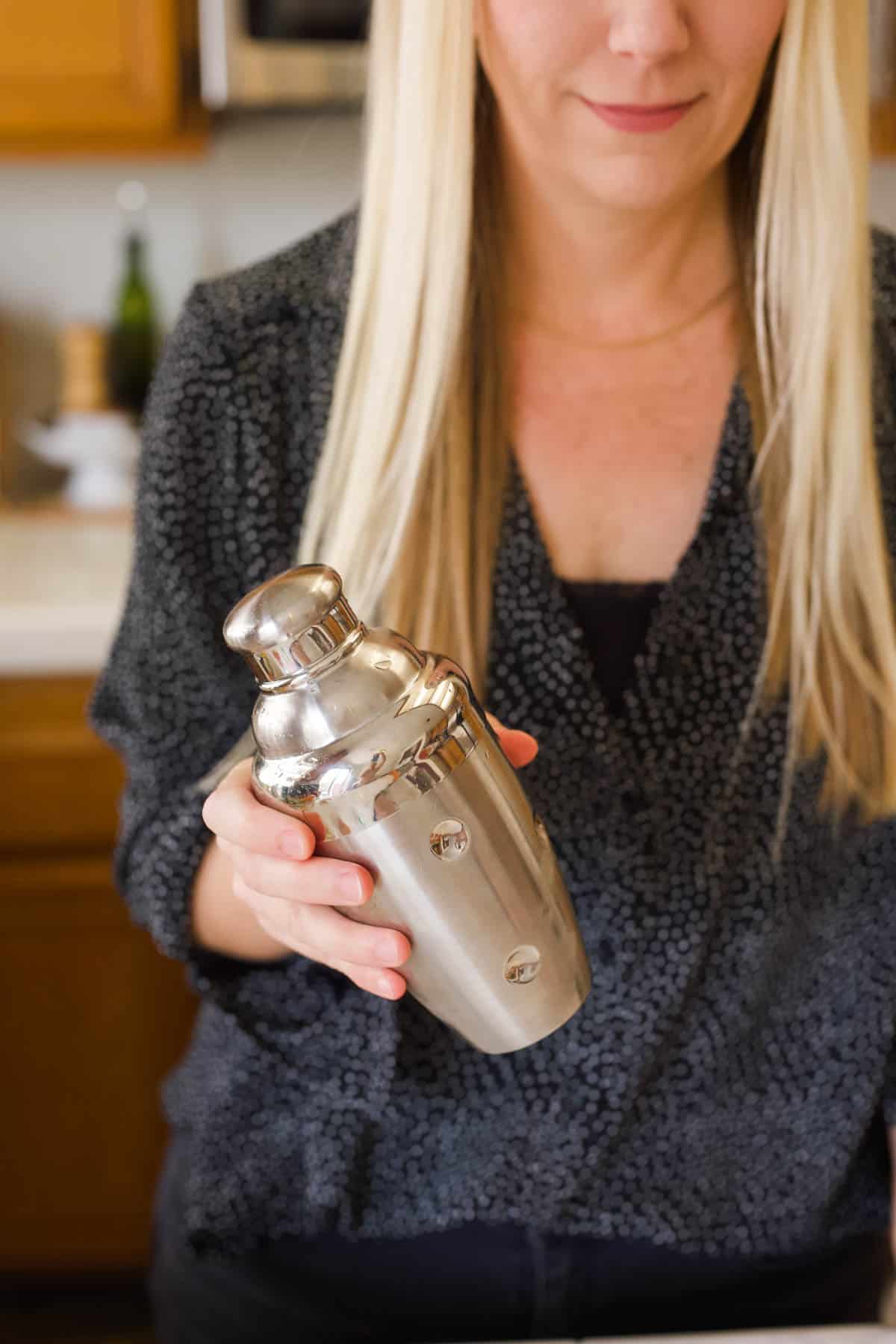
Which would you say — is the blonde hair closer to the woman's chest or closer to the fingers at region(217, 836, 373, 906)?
the woman's chest

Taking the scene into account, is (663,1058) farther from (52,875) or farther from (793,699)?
(52,875)

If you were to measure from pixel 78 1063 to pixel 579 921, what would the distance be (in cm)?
117

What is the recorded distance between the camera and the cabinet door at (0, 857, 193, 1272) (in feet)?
5.65

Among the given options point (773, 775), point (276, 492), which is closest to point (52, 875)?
point (276, 492)

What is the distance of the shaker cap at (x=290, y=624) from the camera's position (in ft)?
1.53

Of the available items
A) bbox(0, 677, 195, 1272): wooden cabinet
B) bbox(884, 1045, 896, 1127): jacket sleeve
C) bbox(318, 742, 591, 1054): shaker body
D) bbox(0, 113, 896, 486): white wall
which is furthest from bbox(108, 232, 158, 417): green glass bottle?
bbox(318, 742, 591, 1054): shaker body

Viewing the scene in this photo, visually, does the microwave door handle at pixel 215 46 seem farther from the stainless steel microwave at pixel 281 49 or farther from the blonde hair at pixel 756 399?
the blonde hair at pixel 756 399

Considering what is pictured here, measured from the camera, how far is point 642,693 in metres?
0.81

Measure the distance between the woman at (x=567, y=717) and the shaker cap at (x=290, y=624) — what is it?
12.1 inches

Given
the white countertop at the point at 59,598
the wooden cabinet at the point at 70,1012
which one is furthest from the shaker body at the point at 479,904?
the wooden cabinet at the point at 70,1012

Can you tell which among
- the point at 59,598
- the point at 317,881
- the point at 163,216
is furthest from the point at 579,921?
the point at 163,216

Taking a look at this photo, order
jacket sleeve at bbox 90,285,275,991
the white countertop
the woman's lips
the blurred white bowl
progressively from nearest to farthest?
the woman's lips < jacket sleeve at bbox 90,285,275,991 < the white countertop < the blurred white bowl

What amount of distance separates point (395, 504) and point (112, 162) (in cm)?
161

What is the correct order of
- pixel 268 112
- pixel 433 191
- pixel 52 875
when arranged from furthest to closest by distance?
pixel 268 112 → pixel 52 875 → pixel 433 191
